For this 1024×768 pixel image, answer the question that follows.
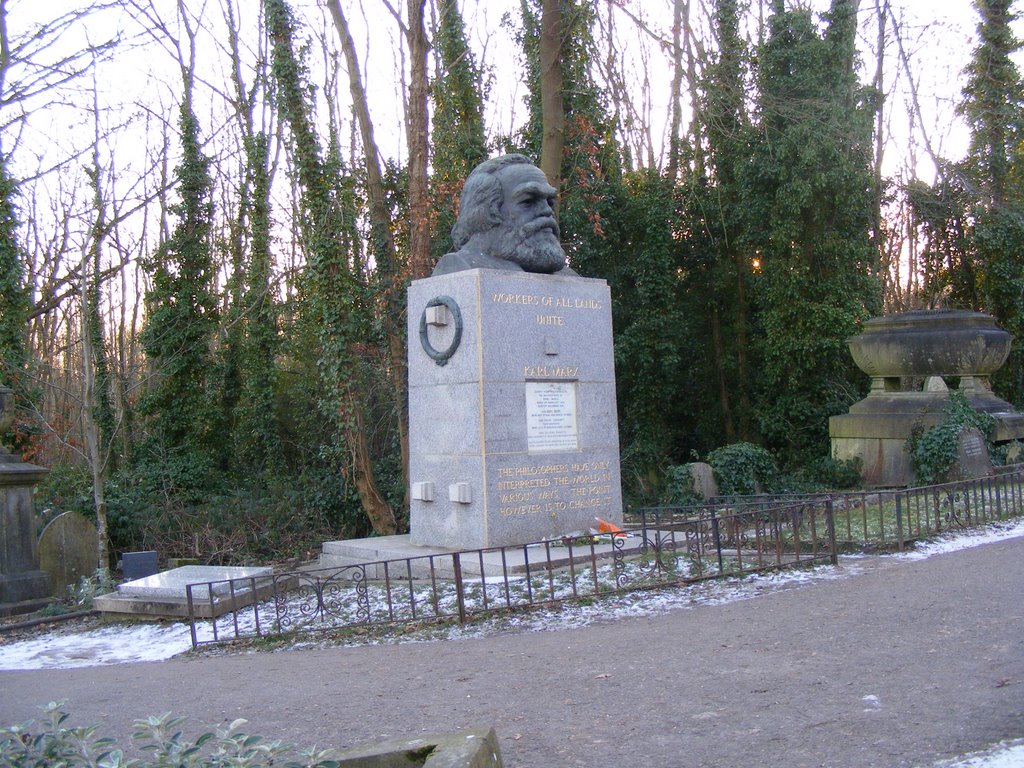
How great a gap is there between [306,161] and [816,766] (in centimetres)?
1253

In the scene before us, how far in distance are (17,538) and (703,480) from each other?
9402mm

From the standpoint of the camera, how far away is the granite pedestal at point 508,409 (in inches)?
362

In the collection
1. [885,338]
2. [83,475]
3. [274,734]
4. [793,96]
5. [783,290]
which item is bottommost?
[274,734]

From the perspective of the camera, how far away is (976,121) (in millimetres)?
23938

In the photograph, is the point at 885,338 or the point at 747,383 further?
the point at 747,383

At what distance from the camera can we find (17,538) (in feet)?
34.2

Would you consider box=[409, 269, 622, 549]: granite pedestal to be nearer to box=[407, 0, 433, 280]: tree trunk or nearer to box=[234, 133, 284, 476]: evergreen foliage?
box=[407, 0, 433, 280]: tree trunk

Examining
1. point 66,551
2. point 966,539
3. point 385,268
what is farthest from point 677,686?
point 385,268

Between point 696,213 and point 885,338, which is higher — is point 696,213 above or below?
above

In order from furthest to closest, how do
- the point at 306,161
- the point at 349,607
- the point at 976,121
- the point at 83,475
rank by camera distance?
the point at 976,121, the point at 83,475, the point at 306,161, the point at 349,607

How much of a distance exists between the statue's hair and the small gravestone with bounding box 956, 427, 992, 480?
310 inches

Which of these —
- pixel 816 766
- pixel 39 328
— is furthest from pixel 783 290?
pixel 39 328

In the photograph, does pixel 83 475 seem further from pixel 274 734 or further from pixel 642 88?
pixel 642 88

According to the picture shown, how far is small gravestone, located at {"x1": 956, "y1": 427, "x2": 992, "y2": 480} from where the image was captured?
13.6m
